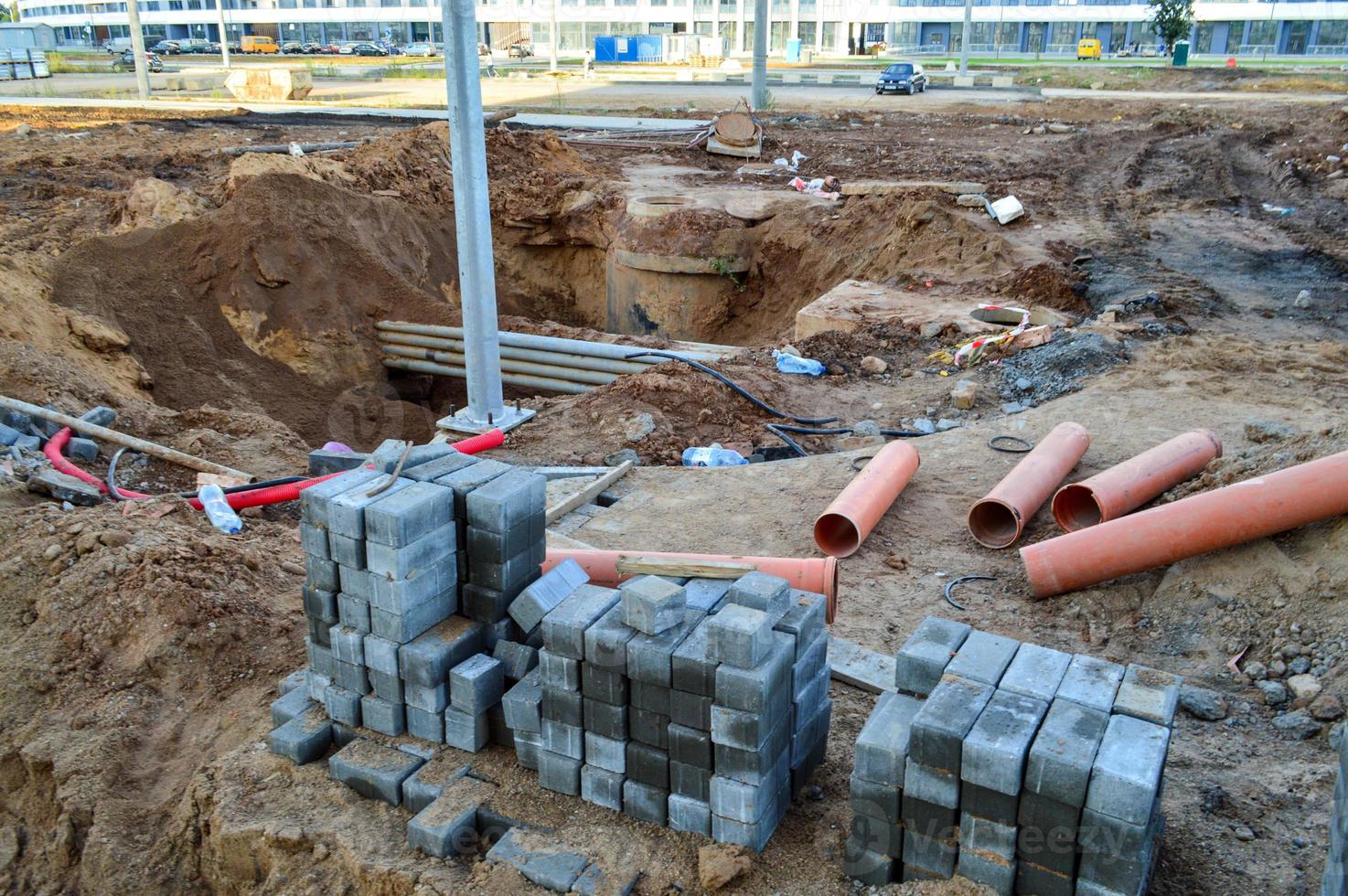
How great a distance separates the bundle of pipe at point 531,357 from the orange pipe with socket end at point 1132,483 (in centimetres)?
517

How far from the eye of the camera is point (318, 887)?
12.5 feet

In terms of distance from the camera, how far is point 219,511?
6902 millimetres

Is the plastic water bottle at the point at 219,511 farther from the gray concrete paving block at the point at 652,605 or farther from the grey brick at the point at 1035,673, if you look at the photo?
the grey brick at the point at 1035,673

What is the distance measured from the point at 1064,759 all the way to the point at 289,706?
3.34 m

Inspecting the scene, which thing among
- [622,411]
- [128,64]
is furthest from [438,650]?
[128,64]

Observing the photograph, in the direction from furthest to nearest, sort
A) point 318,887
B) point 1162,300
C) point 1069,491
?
point 1162,300 < point 1069,491 < point 318,887

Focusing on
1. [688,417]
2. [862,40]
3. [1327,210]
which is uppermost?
[862,40]

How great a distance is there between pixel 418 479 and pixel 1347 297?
12.0 m

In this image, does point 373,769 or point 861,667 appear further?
point 861,667

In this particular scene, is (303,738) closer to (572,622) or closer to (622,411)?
(572,622)

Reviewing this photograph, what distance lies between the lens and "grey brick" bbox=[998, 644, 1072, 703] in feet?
11.6

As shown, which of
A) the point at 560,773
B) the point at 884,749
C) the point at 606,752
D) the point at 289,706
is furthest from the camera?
the point at 289,706

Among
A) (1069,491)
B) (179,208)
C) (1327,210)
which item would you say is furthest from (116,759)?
(1327,210)

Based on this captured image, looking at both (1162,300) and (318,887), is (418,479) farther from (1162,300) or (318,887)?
(1162,300)
